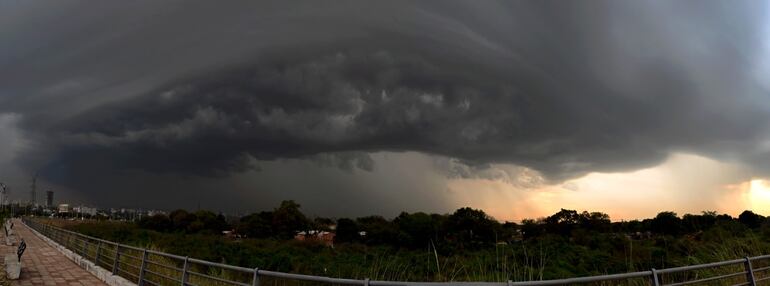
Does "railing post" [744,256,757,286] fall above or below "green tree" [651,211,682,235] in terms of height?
above

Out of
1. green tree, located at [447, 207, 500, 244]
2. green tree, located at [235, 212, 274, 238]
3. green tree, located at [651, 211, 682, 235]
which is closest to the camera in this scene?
green tree, located at [651, 211, 682, 235]

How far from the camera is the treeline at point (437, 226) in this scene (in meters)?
67.3

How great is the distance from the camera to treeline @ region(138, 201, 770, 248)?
221ft

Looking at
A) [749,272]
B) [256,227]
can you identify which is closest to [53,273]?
[749,272]

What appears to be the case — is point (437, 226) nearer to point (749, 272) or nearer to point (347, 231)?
point (347, 231)

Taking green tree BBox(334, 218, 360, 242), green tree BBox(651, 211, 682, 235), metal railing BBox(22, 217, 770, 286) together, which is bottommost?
green tree BBox(334, 218, 360, 242)

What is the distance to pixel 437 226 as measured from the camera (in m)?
82.8

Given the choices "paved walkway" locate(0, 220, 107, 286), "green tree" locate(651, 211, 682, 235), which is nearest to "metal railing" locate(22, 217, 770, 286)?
"paved walkway" locate(0, 220, 107, 286)

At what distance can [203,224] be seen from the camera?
368 feet

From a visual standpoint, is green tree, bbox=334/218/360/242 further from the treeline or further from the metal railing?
the metal railing

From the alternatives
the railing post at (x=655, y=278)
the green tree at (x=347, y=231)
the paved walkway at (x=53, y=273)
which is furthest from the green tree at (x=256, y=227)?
the railing post at (x=655, y=278)

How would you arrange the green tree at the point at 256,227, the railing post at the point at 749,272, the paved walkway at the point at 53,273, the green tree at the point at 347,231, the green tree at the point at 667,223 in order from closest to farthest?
the railing post at the point at 749,272 < the paved walkway at the point at 53,273 < the green tree at the point at 667,223 < the green tree at the point at 347,231 < the green tree at the point at 256,227

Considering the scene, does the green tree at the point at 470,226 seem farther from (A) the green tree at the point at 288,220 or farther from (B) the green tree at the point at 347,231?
(A) the green tree at the point at 288,220

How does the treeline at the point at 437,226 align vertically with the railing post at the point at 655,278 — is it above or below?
below
